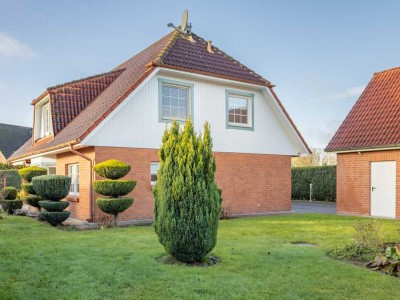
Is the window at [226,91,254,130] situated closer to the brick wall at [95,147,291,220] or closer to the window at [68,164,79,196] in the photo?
the brick wall at [95,147,291,220]

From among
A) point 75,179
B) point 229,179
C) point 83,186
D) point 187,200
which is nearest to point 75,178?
point 75,179

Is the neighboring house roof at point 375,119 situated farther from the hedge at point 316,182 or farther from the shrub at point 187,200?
the shrub at point 187,200

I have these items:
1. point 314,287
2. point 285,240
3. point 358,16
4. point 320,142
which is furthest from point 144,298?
point 320,142

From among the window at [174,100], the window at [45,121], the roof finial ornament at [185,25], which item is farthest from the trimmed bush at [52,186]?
the roof finial ornament at [185,25]

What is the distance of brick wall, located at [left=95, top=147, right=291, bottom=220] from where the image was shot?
13.8 meters

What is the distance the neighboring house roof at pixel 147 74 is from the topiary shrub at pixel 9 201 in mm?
2008

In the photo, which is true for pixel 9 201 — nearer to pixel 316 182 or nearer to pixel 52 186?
pixel 52 186

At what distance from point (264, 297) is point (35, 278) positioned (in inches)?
140

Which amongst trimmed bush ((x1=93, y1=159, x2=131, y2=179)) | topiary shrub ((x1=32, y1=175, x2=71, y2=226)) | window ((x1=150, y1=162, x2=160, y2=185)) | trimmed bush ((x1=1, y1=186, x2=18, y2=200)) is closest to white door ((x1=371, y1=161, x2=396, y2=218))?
window ((x1=150, y1=162, x2=160, y2=185))

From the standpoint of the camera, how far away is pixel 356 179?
632 inches

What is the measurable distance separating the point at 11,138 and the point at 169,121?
32.8m

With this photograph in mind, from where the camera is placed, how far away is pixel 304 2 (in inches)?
550

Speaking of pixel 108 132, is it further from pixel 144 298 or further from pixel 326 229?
pixel 144 298

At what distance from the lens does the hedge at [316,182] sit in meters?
24.1
